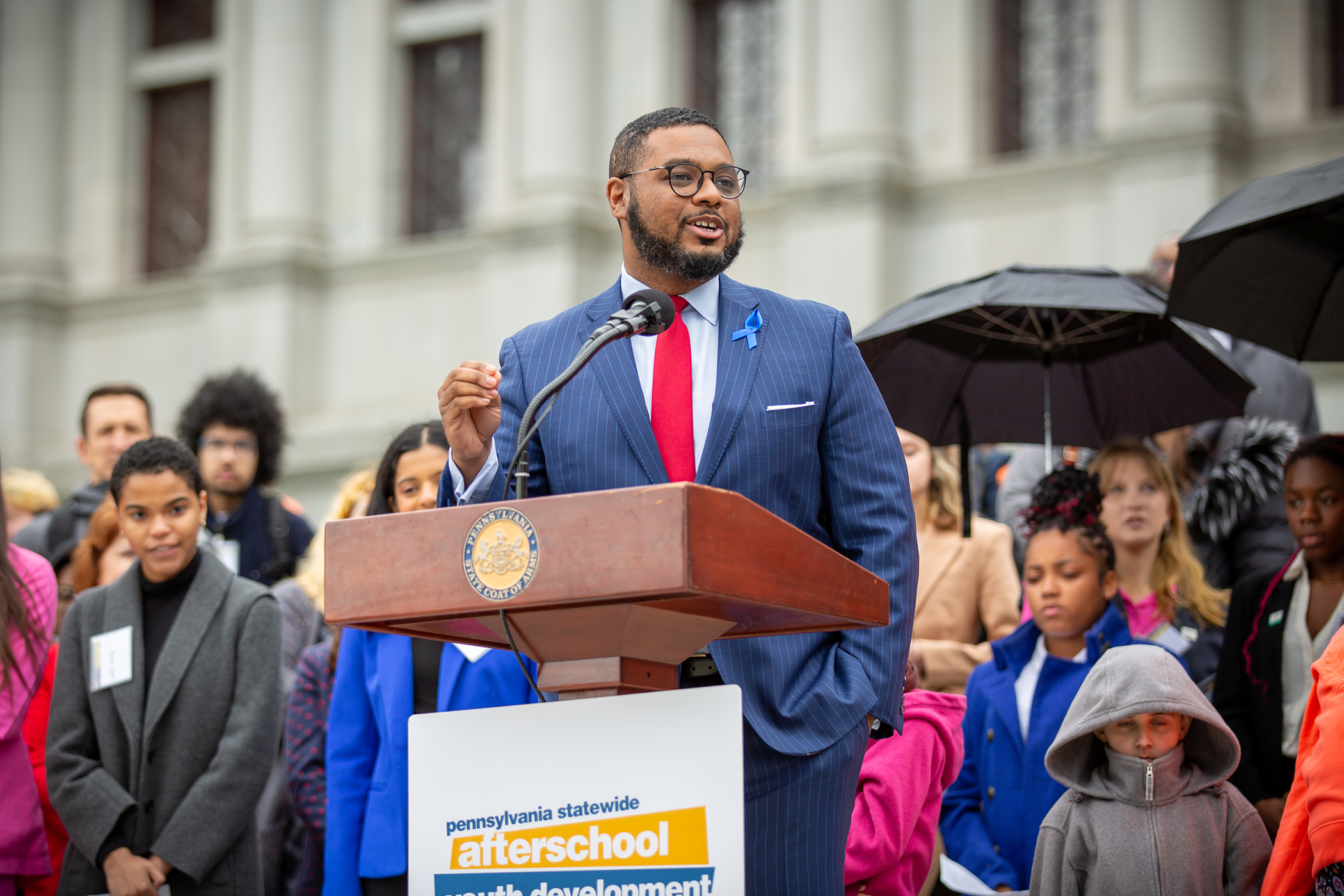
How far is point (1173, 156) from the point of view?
36.4 feet

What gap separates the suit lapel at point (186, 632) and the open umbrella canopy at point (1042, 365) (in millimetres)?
2515

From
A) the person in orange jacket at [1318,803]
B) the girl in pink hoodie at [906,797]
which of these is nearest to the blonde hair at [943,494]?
the girl in pink hoodie at [906,797]

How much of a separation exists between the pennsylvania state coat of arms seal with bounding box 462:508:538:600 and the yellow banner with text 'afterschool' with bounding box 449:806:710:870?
423mm

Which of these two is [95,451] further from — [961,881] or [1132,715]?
[1132,715]

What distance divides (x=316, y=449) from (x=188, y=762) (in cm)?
941

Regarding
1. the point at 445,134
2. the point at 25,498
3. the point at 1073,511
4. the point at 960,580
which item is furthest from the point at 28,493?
the point at 445,134

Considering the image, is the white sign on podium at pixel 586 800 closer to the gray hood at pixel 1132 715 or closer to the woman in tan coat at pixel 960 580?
the gray hood at pixel 1132 715

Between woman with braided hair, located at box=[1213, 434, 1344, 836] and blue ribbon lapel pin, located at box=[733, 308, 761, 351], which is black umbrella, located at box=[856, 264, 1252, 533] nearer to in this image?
woman with braided hair, located at box=[1213, 434, 1344, 836]

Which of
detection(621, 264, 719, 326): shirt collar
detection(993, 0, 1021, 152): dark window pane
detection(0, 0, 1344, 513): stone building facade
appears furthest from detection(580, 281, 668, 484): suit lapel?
detection(993, 0, 1021, 152): dark window pane

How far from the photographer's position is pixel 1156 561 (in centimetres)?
586

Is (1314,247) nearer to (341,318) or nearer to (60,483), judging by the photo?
(341,318)

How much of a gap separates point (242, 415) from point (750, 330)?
4466mm

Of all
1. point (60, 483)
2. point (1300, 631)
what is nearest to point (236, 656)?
point (1300, 631)

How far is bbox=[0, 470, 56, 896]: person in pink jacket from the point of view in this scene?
463 cm
